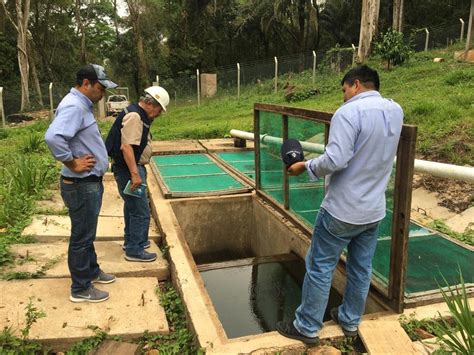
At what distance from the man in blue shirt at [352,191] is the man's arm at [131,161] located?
1508mm

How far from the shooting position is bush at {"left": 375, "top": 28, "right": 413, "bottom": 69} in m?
15.2

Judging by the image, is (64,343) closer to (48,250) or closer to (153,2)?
(48,250)

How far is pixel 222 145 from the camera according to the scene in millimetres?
9461

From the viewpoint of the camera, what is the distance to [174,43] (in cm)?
2828

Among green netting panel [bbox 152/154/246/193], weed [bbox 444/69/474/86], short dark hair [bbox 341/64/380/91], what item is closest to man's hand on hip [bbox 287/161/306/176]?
short dark hair [bbox 341/64/380/91]

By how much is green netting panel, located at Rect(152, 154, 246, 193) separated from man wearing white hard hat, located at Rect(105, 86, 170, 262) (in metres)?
2.00

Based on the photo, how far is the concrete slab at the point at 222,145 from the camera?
9016 millimetres

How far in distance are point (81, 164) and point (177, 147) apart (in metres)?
6.30

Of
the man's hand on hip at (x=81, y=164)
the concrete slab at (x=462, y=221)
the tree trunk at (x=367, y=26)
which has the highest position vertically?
the tree trunk at (x=367, y=26)

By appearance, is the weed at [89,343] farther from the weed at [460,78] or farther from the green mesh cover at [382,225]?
the weed at [460,78]

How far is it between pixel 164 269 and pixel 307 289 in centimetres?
164

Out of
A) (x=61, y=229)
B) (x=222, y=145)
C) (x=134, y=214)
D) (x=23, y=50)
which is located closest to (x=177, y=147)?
(x=222, y=145)

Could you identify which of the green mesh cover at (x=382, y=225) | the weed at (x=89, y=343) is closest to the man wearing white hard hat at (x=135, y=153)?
the weed at (x=89, y=343)

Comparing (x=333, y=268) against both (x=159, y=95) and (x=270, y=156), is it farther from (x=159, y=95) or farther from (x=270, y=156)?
(x=270, y=156)
